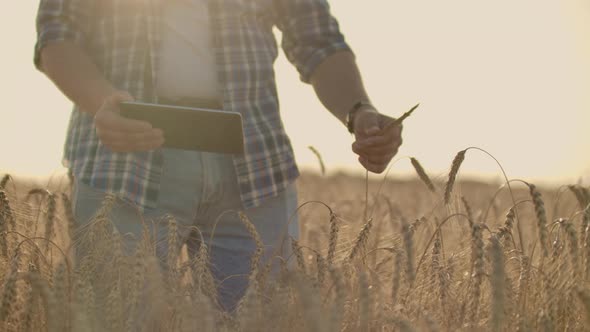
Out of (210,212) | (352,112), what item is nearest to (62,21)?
(210,212)

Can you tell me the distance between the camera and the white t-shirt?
2512 mm

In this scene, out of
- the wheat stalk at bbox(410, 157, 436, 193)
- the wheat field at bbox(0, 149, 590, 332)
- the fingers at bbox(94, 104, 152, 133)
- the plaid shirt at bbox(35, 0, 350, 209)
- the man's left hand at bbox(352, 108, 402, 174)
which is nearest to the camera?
the wheat field at bbox(0, 149, 590, 332)

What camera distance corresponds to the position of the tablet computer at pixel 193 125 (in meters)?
2.21

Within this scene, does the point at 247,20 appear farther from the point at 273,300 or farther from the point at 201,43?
the point at 273,300

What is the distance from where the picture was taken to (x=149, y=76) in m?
2.53

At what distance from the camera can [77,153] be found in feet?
Result: 8.45

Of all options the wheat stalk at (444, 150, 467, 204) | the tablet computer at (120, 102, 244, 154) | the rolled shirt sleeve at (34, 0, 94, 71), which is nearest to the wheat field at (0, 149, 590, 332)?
the wheat stalk at (444, 150, 467, 204)

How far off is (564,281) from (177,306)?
94cm

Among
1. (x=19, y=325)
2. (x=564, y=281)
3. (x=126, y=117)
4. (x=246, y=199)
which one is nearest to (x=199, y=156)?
(x=246, y=199)

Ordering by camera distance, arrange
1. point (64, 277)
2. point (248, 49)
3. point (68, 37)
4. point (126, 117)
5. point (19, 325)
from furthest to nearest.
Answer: point (248, 49) → point (68, 37) → point (126, 117) → point (19, 325) → point (64, 277)

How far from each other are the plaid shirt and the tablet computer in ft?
0.81

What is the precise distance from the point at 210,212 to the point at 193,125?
1.51 ft

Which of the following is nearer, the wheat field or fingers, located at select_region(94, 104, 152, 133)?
the wheat field

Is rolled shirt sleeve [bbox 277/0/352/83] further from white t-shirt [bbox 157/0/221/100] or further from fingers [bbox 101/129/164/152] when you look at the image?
fingers [bbox 101/129/164/152]
